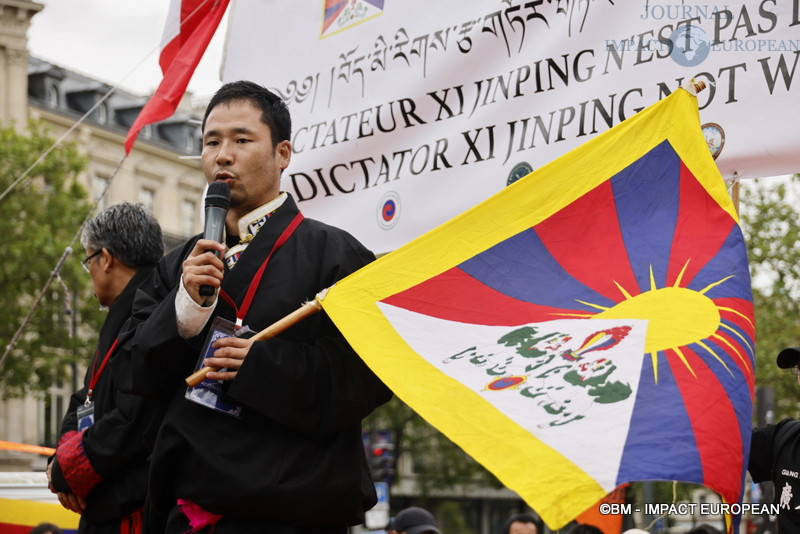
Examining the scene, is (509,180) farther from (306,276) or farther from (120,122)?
(120,122)

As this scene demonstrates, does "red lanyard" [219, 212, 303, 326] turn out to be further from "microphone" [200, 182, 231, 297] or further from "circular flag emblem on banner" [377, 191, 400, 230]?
"circular flag emblem on banner" [377, 191, 400, 230]

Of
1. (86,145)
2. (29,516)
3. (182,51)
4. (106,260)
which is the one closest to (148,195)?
(86,145)

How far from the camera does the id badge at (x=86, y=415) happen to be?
4695 millimetres

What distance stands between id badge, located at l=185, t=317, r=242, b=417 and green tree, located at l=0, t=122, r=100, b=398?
80.7ft

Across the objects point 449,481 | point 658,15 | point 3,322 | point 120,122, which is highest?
point 120,122

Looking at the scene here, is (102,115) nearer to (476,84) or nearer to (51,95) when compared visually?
(51,95)

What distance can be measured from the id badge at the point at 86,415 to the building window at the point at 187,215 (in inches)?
1592

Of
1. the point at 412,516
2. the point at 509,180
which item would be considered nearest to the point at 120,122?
the point at 412,516

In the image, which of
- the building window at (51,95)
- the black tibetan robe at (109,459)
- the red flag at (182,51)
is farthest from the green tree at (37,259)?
the black tibetan robe at (109,459)

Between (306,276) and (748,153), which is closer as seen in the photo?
(306,276)

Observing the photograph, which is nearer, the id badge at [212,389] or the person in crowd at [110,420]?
the id badge at [212,389]

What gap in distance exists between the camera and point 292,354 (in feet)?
10.4

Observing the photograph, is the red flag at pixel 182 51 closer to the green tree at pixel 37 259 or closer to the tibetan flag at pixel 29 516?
the tibetan flag at pixel 29 516

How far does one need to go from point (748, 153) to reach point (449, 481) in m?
36.7
